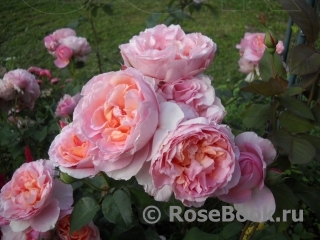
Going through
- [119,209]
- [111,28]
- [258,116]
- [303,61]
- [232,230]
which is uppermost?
[303,61]

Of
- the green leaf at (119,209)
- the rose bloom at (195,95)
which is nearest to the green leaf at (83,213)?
the green leaf at (119,209)

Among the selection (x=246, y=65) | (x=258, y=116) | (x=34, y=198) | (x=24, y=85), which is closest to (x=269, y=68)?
(x=258, y=116)

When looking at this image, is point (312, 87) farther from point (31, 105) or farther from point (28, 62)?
point (28, 62)

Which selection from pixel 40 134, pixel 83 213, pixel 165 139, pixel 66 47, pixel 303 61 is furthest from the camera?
pixel 66 47

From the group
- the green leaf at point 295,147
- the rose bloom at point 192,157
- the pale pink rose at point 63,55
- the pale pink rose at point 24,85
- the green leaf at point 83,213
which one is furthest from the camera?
the pale pink rose at point 63,55

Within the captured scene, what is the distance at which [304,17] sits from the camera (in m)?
0.63

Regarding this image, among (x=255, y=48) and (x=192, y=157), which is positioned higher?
(x=192, y=157)

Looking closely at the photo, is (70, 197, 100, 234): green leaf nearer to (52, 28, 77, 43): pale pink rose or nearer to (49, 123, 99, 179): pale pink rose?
(49, 123, 99, 179): pale pink rose

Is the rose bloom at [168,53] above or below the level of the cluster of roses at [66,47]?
above

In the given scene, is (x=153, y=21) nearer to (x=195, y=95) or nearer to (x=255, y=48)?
(x=255, y=48)

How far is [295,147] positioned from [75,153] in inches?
A: 13.5

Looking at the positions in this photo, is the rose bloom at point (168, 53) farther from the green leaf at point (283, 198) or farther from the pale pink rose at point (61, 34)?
the pale pink rose at point (61, 34)

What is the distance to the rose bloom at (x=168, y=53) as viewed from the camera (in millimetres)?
571

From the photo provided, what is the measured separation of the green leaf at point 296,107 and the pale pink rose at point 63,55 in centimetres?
93
